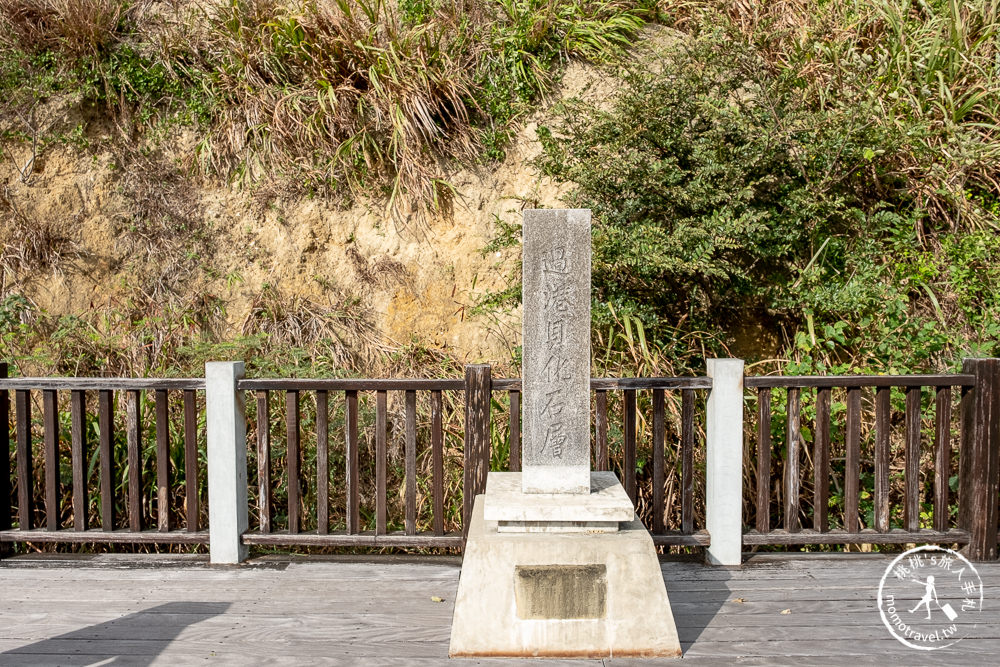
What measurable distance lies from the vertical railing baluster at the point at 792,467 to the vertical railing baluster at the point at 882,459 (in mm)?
449

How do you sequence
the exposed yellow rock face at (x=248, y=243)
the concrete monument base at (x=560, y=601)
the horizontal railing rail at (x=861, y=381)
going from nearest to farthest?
the concrete monument base at (x=560, y=601) < the horizontal railing rail at (x=861, y=381) < the exposed yellow rock face at (x=248, y=243)

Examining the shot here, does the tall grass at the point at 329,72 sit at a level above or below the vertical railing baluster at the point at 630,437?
above

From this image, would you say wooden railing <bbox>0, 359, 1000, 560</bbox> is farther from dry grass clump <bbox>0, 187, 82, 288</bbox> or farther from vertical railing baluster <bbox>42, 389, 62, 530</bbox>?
dry grass clump <bbox>0, 187, 82, 288</bbox>

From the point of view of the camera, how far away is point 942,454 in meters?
4.55

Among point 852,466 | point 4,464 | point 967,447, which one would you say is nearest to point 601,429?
point 852,466

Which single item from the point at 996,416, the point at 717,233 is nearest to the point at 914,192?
the point at 717,233

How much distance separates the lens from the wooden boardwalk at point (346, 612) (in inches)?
132

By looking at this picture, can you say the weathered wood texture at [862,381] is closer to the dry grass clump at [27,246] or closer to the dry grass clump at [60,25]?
the dry grass clump at [27,246]

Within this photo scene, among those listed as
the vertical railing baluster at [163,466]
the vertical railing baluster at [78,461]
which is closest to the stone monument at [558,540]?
the vertical railing baluster at [163,466]

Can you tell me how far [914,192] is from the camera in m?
7.44

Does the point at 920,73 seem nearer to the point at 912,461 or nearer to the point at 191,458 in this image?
the point at 912,461

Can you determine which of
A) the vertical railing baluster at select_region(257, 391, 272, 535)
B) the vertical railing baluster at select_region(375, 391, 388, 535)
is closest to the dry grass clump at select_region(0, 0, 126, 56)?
the vertical railing baluster at select_region(257, 391, 272, 535)

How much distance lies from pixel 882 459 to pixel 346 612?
125 inches

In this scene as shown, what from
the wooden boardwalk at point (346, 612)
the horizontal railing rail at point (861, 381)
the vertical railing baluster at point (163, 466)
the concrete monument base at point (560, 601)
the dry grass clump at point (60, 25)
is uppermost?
the dry grass clump at point (60, 25)
